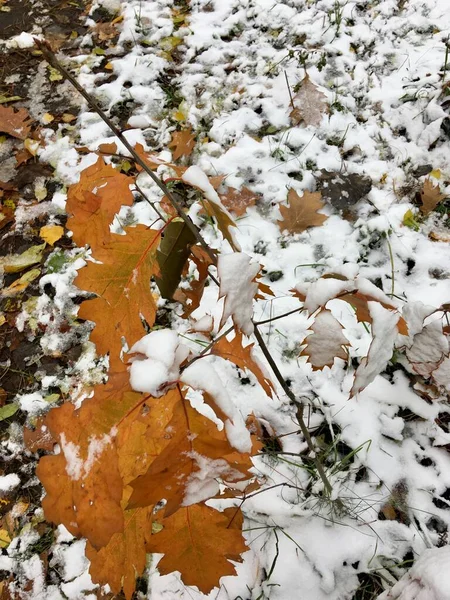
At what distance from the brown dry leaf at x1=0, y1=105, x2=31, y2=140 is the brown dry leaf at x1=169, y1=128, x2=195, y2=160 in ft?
3.28

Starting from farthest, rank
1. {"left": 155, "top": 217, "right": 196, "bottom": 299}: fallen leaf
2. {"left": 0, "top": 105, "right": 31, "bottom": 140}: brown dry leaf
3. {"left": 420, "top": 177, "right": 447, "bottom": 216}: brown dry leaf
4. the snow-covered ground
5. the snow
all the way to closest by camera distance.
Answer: {"left": 0, "top": 105, "right": 31, "bottom": 140}: brown dry leaf → {"left": 420, "top": 177, "right": 447, "bottom": 216}: brown dry leaf → the snow → the snow-covered ground → {"left": 155, "top": 217, "right": 196, "bottom": 299}: fallen leaf

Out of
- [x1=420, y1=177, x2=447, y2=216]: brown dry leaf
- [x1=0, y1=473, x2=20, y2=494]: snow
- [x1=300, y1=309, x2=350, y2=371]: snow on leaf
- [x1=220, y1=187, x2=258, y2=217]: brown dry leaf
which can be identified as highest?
[x1=300, y1=309, x2=350, y2=371]: snow on leaf

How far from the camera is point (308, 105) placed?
99.7 inches

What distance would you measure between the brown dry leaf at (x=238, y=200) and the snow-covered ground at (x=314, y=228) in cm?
5

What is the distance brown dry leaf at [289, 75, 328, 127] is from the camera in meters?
2.50

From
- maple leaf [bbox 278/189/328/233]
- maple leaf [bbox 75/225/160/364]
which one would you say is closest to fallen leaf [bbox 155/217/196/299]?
maple leaf [bbox 75/225/160/364]

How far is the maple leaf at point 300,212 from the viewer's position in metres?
2.17

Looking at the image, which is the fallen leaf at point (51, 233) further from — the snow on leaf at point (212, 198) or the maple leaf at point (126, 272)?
the snow on leaf at point (212, 198)

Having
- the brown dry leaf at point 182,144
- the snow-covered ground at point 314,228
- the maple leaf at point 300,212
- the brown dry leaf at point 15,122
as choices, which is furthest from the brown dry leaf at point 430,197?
the brown dry leaf at point 15,122

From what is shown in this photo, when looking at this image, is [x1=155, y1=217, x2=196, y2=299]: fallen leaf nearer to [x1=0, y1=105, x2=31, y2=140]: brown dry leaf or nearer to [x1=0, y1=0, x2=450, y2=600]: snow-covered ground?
[x1=0, y1=0, x2=450, y2=600]: snow-covered ground

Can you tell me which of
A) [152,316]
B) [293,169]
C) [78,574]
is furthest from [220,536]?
[293,169]

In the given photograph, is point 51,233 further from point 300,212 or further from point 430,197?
point 430,197

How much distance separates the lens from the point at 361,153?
2.36 metres

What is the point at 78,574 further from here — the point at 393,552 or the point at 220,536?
the point at 393,552
